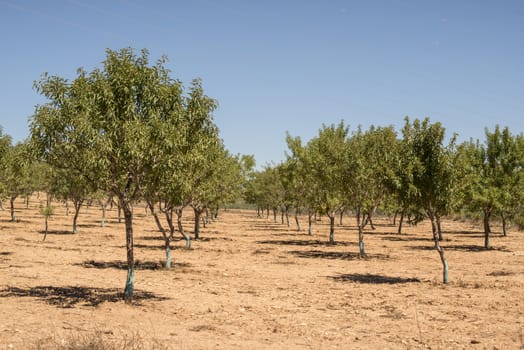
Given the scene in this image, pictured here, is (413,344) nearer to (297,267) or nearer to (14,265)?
(297,267)

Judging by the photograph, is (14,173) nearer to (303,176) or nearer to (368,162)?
(303,176)

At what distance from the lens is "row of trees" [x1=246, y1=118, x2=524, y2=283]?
23766mm

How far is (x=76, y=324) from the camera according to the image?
49.5 ft

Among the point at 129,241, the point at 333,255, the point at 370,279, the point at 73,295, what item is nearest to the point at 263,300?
the point at 129,241

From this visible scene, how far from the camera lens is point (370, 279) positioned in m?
26.4

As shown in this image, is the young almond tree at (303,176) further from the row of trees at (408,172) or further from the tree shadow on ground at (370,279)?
the tree shadow on ground at (370,279)

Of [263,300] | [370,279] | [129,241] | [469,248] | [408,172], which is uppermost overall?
[408,172]

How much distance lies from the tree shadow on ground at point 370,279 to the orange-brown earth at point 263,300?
0.21ft

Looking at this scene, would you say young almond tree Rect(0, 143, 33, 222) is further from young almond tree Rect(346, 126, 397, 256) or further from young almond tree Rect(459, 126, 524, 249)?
young almond tree Rect(459, 126, 524, 249)

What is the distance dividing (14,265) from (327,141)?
24.3 metres

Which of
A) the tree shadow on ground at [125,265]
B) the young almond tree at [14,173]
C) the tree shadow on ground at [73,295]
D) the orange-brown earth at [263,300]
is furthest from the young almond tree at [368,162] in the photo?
the young almond tree at [14,173]

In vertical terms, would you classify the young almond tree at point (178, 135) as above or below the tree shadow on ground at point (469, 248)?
above

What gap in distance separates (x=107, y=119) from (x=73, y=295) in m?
7.81

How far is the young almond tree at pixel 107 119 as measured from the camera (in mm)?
16422
